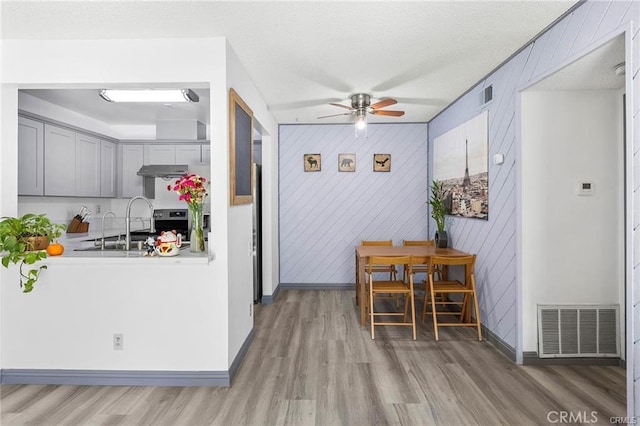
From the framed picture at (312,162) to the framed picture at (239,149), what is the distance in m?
2.11

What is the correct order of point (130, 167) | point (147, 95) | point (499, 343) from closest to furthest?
point (499, 343) → point (147, 95) → point (130, 167)

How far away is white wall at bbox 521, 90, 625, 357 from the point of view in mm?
2891

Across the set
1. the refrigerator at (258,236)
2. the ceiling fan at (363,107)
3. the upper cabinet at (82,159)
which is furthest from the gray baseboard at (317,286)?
the ceiling fan at (363,107)

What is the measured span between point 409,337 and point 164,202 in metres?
4.05

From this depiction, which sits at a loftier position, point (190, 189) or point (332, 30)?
point (332, 30)

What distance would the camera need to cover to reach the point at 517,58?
9.74 ft

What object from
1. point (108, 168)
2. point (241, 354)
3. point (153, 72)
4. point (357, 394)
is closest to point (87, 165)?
point (108, 168)

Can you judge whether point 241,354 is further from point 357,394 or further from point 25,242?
point 25,242

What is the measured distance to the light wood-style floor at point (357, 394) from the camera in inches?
86.5

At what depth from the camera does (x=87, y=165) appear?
4.70 m

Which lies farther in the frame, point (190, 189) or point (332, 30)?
point (190, 189)

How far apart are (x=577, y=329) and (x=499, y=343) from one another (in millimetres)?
625

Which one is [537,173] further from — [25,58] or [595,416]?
[25,58]

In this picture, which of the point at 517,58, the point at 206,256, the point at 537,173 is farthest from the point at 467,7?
the point at 206,256
